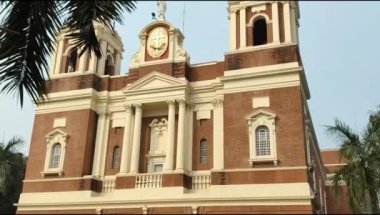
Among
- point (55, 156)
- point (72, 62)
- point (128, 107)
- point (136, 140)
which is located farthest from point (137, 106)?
point (72, 62)

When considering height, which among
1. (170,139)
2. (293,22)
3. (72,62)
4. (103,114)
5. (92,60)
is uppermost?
(293,22)

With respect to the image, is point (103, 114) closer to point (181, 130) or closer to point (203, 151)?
point (181, 130)

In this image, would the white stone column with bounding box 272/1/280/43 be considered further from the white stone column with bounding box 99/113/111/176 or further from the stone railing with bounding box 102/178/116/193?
the stone railing with bounding box 102/178/116/193

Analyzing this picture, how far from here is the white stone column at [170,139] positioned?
21438 mm

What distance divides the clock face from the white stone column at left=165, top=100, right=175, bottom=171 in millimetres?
3502

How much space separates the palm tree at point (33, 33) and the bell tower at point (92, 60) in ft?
63.5

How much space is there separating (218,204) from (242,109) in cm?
472

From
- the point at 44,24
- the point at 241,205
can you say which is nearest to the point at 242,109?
the point at 241,205

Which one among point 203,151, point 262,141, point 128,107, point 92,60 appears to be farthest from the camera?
point 92,60

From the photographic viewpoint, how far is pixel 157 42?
24.5 m

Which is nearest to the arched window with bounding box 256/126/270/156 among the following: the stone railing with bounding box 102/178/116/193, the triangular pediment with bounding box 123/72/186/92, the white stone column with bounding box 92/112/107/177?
the triangular pediment with bounding box 123/72/186/92

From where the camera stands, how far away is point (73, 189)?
73.5 feet

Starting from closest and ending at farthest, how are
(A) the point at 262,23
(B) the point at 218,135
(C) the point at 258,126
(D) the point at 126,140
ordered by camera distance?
(C) the point at 258,126 → (B) the point at 218,135 → (D) the point at 126,140 → (A) the point at 262,23

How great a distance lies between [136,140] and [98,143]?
8.58ft
